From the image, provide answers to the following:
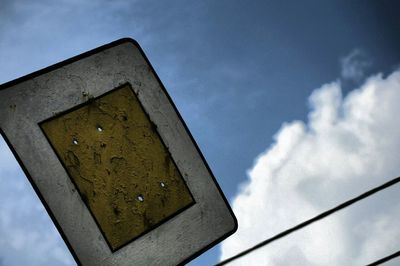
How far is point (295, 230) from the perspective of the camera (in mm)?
1571

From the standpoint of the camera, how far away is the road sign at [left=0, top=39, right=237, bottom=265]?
4.12 feet

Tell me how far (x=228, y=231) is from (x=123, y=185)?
1.45 ft

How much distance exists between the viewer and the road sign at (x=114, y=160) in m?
1.26

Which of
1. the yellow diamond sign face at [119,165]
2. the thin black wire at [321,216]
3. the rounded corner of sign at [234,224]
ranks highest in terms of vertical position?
the yellow diamond sign face at [119,165]

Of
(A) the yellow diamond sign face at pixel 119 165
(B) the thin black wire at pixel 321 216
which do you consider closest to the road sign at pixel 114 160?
(A) the yellow diamond sign face at pixel 119 165

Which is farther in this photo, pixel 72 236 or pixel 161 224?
pixel 161 224

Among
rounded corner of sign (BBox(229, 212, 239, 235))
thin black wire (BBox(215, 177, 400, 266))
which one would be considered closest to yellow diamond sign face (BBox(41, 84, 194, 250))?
rounded corner of sign (BBox(229, 212, 239, 235))

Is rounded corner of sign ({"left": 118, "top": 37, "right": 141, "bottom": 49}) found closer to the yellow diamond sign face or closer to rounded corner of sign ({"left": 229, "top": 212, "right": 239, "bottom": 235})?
the yellow diamond sign face

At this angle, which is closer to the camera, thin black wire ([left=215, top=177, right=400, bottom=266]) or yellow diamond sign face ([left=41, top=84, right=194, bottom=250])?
yellow diamond sign face ([left=41, top=84, right=194, bottom=250])

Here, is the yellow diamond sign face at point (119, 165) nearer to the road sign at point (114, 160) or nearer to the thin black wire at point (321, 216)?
the road sign at point (114, 160)

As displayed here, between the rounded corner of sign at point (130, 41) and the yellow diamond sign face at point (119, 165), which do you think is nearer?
the yellow diamond sign face at point (119, 165)

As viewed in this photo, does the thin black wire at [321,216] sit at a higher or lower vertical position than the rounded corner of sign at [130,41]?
lower

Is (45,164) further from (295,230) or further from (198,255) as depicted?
(295,230)

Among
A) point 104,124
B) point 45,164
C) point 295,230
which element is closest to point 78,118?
point 104,124
